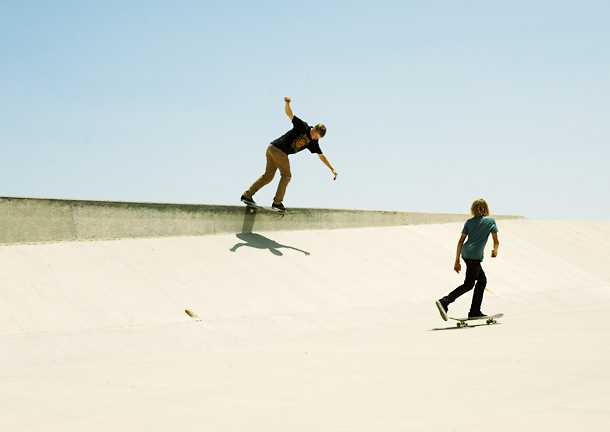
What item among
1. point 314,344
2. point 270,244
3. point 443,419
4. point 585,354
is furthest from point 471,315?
point 443,419

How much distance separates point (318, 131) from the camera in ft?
34.7

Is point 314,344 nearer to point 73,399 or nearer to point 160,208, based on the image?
point 73,399

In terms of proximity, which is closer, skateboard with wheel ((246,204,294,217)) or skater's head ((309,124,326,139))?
skater's head ((309,124,326,139))

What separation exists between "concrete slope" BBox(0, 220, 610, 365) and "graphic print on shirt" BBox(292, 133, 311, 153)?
183 centimetres

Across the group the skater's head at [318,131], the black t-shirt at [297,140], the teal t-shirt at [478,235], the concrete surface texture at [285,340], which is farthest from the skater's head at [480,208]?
the black t-shirt at [297,140]

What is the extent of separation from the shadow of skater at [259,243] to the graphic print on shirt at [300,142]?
178 cm

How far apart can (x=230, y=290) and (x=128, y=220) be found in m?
2.33

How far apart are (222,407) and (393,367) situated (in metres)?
1.72

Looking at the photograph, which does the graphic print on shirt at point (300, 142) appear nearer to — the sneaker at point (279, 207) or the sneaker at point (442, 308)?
the sneaker at point (279, 207)

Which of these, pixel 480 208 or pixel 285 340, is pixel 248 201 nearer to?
pixel 285 340

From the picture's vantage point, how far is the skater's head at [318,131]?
Answer: 416 inches

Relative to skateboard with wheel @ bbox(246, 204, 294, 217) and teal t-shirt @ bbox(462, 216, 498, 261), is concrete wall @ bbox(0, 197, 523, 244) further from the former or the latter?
teal t-shirt @ bbox(462, 216, 498, 261)

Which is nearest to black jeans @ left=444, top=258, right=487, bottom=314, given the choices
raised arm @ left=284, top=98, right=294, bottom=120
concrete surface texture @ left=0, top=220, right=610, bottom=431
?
concrete surface texture @ left=0, top=220, right=610, bottom=431

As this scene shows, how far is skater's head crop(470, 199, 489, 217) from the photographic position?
805 centimetres
